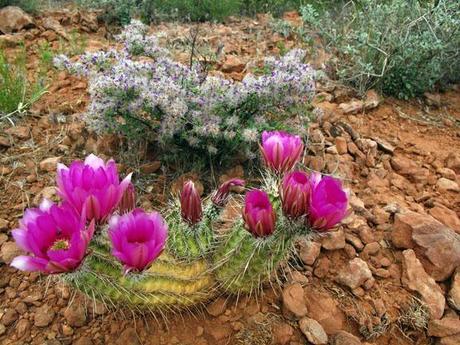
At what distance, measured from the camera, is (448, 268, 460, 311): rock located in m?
2.11

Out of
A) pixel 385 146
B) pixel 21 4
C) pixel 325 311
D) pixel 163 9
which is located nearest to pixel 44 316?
pixel 325 311

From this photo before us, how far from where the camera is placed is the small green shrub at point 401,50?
3.54 m

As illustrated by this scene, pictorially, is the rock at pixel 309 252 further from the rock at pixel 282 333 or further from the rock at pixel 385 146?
the rock at pixel 385 146

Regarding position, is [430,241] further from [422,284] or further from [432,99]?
[432,99]

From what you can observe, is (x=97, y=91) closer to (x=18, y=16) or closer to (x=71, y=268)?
(x=71, y=268)

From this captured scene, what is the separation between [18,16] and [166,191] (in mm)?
2843

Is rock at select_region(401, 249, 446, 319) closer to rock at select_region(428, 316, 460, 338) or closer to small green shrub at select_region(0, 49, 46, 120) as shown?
rock at select_region(428, 316, 460, 338)

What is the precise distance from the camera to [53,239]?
1.50m

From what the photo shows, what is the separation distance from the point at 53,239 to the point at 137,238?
9.9 inches

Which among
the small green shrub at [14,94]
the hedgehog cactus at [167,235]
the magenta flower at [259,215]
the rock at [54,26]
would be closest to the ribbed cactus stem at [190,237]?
the hedgehog cactus at [167,235]

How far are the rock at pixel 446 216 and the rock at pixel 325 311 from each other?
2.71 feet

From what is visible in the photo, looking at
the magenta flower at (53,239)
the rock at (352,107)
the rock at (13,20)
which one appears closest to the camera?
the magenta flower at (53,239)

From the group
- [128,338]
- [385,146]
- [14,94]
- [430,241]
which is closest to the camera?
[128,338]

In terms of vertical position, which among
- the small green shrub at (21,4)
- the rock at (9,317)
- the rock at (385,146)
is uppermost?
the small green shrub at (21,4)
